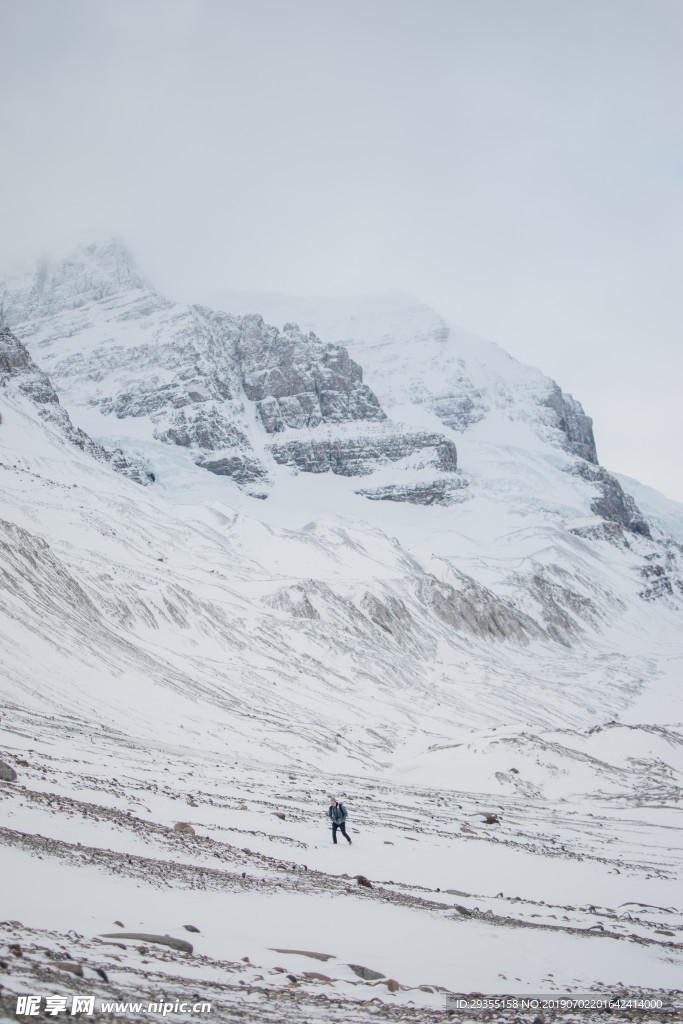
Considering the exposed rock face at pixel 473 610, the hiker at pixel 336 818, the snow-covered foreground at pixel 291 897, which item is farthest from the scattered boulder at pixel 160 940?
the exposed rock face at pixel 473 610

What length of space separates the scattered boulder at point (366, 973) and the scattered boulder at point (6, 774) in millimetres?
11539

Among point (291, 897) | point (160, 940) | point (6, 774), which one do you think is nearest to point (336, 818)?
point (291, 897)

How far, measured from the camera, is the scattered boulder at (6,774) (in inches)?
752

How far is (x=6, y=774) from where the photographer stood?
19234 mm

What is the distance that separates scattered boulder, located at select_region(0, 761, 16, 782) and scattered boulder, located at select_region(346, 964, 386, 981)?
11539mm

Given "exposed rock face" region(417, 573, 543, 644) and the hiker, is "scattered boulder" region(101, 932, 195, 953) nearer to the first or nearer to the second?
the hiker

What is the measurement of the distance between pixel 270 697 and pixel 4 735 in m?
39.1

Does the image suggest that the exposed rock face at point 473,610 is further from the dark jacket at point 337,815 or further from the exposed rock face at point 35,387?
the dark jacket at point 337,815

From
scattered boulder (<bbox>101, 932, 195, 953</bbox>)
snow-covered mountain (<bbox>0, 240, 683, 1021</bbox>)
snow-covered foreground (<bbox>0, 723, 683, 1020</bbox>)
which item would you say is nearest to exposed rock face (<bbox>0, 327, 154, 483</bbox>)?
snow-covered mountain (<bbox>0, 240, 683, 1021</bbox>)

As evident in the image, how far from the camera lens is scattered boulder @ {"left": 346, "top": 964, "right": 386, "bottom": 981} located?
10859mm

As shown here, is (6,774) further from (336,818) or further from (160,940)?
(160,940)

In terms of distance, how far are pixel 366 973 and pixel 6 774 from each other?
1192cm

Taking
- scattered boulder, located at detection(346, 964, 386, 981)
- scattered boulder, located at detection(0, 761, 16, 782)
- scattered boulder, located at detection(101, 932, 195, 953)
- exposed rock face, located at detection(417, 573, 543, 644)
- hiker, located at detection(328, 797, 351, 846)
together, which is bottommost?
exposed rock face, located at detection(417, 573, 543, 644)

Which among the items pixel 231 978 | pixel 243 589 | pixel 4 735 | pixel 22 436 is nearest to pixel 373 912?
pixel 231 978
